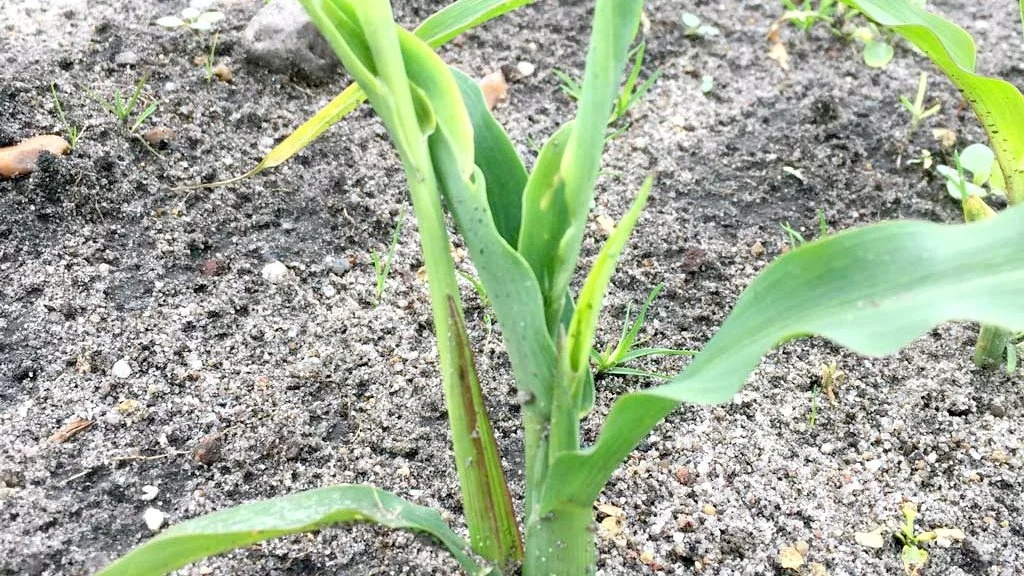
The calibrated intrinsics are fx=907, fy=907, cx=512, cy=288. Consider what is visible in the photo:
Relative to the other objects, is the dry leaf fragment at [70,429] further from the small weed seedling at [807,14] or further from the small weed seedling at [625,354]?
the small weed seedling at [807,14]

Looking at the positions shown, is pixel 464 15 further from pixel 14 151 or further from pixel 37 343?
pixel 14 151

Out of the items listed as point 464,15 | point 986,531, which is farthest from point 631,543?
point 464,15

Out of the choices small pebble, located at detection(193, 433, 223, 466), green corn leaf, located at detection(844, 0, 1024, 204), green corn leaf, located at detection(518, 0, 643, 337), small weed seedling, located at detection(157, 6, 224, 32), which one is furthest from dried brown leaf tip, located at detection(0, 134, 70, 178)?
green corn leaf, located at detection(844, 0, 1024, 204)

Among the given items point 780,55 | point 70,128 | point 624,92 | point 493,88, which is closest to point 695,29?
point 780,55

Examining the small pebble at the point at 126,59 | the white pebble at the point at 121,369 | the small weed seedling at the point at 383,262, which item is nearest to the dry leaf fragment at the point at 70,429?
the white pebble at the point at 121,369

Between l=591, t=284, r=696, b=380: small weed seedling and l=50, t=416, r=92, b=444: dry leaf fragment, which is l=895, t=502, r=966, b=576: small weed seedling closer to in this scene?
l=591, t=284, r=696, b=380: small weed seedling

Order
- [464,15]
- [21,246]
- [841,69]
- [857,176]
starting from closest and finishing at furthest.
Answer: [464,15]
[21,246]
[857,176]
[841,69]
